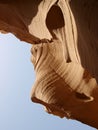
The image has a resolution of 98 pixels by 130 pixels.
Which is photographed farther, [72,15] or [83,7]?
[72,15]

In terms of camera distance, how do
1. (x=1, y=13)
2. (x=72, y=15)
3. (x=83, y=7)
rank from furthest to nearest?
(x=1, y=13) → (x=72, y=15) → (x=83, y=7)

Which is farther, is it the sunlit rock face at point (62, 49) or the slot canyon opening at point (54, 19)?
the slot canyon opening at point (54, 19)

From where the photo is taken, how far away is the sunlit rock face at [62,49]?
296 centimetres

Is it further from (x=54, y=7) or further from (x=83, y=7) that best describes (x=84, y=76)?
(x=83, y=7)

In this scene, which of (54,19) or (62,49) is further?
(62,49)

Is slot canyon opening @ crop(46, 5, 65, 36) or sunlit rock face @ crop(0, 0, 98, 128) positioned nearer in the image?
sunlit rock face @ crop(0, 0, 98, 128)

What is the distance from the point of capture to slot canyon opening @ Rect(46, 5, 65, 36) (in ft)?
11.6

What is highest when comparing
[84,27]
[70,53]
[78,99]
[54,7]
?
[54,7]

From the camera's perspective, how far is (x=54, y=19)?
12.0ft

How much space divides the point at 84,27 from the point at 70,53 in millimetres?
691

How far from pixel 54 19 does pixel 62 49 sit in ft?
4.73

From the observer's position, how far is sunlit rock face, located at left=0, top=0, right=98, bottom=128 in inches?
117

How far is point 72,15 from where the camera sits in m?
3.14

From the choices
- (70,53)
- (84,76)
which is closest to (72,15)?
(70,53)
